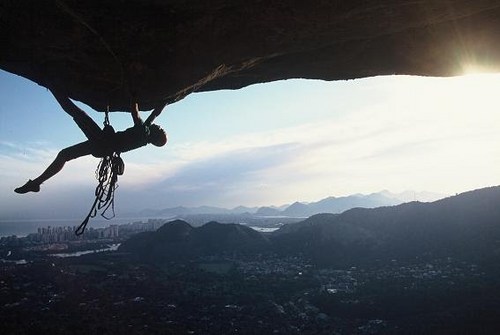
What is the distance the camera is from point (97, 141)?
573cm

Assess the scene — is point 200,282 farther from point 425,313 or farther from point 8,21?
point 8,21

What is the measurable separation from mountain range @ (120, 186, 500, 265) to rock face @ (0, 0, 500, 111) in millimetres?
48462

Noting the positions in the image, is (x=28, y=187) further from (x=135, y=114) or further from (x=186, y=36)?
(x=186, y=36)

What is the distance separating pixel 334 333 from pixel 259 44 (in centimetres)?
2819

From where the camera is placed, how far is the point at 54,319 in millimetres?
32812

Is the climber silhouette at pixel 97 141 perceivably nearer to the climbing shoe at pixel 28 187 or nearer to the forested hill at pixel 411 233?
the climbing shoe at pixel 28 187

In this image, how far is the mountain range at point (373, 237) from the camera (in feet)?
180

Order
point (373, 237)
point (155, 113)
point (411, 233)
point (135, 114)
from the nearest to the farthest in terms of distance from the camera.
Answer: point (135, 114) → point (155, 113) → point (411, 233) → point (373, 237)

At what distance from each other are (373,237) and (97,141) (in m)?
66.9

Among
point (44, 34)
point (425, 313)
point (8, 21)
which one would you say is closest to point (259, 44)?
point (44, 34)

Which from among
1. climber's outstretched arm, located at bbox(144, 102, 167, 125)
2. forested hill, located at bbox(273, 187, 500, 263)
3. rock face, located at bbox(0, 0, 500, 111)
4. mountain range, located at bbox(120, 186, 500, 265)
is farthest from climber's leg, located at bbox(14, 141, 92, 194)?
forested hill, located at bbox(273, 187, 500, 263)

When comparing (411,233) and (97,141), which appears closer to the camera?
(97,141)

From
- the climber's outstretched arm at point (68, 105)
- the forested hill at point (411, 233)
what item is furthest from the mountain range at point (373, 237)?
the climber's outstretched arm at point (68, 105)

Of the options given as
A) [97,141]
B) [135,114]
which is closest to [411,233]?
[135,114]
